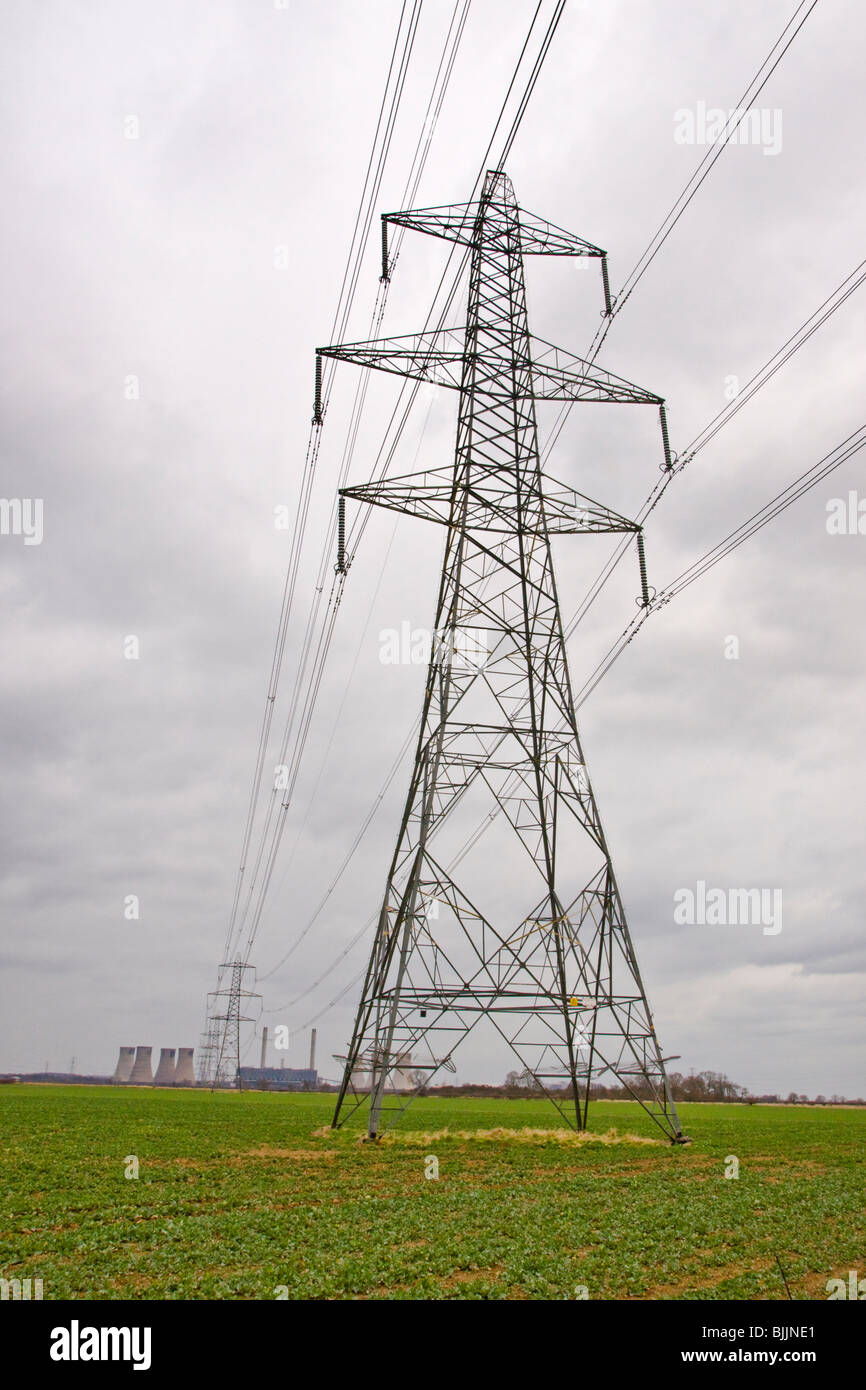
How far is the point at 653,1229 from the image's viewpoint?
1408 centimetres

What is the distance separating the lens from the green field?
10750 millimetres

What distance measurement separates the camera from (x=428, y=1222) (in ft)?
46.4

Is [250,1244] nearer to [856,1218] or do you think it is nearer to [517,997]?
[856,1218]

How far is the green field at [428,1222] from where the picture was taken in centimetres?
1075

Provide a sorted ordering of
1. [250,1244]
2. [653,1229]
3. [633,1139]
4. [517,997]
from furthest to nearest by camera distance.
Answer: [633,1139] < [517,997] < [653,1229] < [250,1244]
